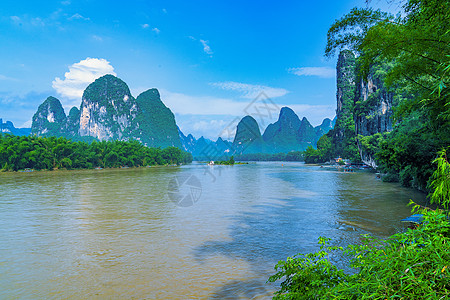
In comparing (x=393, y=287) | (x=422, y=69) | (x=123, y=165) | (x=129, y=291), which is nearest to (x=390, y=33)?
(x=422, y=69)

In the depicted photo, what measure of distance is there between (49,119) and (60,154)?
5099 inches

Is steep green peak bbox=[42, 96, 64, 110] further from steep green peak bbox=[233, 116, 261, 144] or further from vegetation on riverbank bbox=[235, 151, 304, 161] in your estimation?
steep green peak bbox=[233, 116, 261, 144]

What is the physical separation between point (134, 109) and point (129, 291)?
183701mm

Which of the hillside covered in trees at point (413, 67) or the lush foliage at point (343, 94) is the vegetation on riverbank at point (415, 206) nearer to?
the hillside covered in trees at point (413, 67)

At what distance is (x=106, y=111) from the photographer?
161375mm

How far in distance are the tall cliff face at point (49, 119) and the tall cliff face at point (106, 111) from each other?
14329 millimetres

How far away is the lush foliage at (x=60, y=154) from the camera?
4904cm

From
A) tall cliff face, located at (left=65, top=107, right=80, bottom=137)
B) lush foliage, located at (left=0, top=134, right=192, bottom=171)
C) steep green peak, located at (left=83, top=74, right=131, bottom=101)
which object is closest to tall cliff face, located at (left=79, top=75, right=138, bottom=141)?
steep green peak, located at (left=83, top=74, right=131, bottom=101)

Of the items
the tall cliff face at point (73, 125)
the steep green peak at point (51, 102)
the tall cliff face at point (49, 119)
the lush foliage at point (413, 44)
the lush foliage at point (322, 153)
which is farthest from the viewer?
the steep green peak at point (51, 102)

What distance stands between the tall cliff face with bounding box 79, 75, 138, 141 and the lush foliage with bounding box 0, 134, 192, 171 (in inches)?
3645

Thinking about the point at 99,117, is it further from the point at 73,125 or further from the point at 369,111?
the point at 369,111

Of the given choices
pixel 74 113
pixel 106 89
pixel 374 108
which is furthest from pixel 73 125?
pixel 374 108

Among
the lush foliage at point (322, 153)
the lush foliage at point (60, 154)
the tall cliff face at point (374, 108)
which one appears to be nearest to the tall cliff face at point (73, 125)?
the lush foliage at point (60, 154)

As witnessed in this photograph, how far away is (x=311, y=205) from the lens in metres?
14.8
